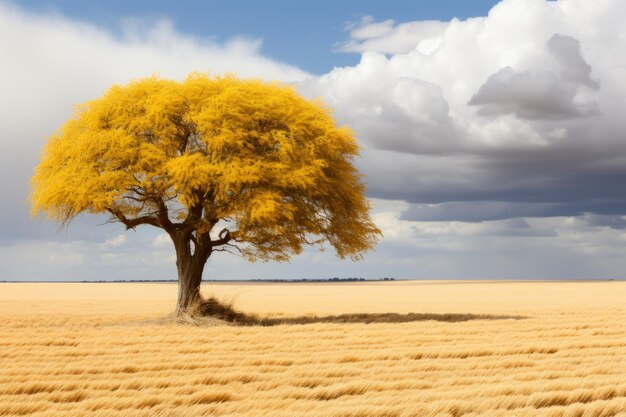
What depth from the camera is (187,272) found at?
3256cm

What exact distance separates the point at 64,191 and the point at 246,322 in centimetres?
949

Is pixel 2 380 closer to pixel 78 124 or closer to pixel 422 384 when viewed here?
pixel 422 384

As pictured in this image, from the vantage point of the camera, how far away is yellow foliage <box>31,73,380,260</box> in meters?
29.9

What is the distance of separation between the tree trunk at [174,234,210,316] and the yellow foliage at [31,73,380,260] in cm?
81

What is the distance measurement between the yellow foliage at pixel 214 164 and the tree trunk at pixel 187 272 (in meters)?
0.81

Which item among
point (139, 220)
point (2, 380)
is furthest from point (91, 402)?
point (139, 220)

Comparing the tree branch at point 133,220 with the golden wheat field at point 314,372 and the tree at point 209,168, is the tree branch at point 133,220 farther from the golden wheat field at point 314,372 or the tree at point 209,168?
the golden wheat field at point 314,372

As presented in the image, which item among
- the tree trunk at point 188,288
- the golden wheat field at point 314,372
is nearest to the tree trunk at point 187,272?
the tree trunk at point 188,288

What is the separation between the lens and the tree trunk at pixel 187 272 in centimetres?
3241

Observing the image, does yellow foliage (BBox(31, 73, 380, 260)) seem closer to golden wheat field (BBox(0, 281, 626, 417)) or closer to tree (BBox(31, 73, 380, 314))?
tree (BBox(31, 73, 380, 314))

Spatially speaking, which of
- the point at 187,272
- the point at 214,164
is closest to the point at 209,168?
the point at 214,164

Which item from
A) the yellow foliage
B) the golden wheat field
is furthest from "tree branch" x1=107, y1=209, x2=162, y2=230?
the golden wheat field

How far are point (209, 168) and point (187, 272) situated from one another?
5.57 m

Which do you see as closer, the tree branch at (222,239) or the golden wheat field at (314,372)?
the golden wheat field at (314,372)
